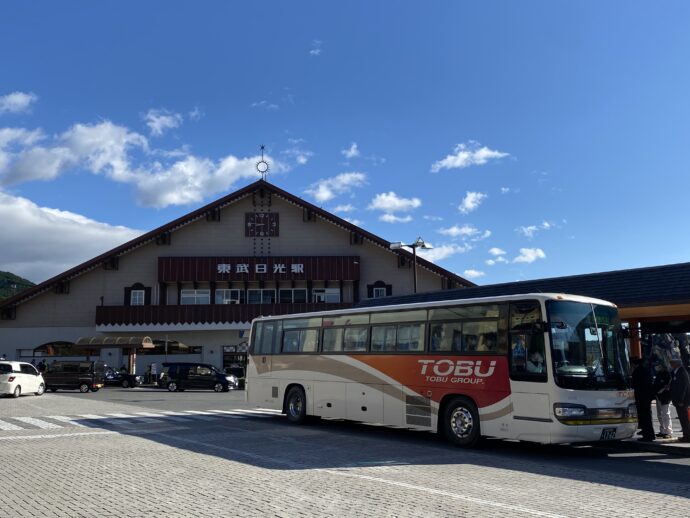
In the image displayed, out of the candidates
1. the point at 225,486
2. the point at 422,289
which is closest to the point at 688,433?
the point at 225,486

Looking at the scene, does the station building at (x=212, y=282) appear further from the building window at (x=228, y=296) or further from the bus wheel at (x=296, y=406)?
the bus wheel at (x=296, y=406)

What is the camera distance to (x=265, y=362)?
19.9m

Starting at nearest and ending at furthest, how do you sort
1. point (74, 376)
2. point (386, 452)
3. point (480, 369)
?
1. point (386, 452)
2. point (480, 369)
3. point (74, 376)

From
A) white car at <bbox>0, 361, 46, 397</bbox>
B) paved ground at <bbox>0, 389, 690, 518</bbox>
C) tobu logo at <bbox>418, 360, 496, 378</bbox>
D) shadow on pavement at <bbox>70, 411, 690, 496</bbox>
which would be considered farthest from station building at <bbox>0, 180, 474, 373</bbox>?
tobu logo at <bbox>418, 360, 496, 378</bbox>

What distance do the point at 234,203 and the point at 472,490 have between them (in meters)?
46.0

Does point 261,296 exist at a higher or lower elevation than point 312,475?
higher

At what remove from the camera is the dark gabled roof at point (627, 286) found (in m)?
19.4

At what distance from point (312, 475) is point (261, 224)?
143ft

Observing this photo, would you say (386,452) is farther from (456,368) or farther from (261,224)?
(261,224)

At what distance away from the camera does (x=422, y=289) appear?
52.6 meters

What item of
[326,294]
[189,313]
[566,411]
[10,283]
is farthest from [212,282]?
[10,283]

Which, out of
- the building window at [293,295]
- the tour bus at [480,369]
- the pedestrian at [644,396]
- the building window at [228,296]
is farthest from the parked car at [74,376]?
the pedestrian at [644,396]

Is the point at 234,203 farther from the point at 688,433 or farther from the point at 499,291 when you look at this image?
the point at 688,433

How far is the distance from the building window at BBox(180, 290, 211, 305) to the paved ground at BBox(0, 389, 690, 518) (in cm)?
3530
